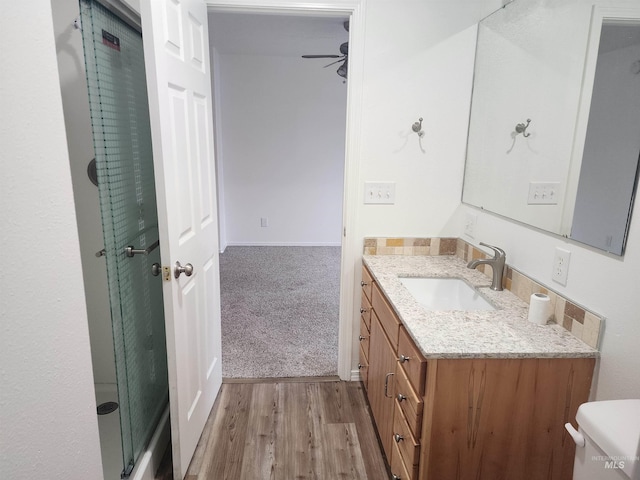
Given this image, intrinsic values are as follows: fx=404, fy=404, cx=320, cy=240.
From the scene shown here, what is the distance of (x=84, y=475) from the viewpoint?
918 millimetres

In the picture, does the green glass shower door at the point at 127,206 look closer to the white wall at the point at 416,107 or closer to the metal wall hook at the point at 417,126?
the white wall at the point at 416,107

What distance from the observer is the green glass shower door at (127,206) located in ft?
4.29

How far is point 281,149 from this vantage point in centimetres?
532

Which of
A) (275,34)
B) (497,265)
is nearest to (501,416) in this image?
(497,265)

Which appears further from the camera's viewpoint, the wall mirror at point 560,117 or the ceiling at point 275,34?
the ceiling at point 275,34

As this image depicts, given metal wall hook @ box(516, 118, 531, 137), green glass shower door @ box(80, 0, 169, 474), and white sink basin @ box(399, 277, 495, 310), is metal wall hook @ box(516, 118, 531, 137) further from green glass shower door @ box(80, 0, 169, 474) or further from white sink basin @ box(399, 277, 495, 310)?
green glass shower door @ box(80, 0, 169, 474)

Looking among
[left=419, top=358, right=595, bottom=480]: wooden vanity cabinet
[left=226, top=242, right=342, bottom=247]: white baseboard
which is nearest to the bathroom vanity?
[left=419, top=358, right=595, bottom=480]: wooden vanity cabinet

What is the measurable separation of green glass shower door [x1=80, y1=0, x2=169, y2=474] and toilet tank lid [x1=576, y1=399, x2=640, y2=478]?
4.58ft

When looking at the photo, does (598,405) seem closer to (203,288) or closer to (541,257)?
(541,257)

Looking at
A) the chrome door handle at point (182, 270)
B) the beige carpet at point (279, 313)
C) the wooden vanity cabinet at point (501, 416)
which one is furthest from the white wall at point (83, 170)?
the wooden vanity cabinet at point (501, 416)

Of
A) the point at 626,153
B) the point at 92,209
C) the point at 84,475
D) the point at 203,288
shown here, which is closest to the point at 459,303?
the point at 626,153

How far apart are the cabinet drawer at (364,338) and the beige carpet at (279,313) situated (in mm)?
366

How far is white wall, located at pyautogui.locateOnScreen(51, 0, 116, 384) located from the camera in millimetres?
1676
